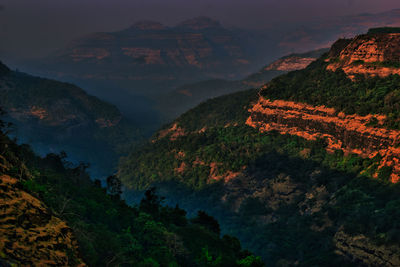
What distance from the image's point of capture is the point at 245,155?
11781cm

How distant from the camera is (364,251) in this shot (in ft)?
194

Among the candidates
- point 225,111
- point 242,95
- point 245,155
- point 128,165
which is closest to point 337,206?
point 245,155

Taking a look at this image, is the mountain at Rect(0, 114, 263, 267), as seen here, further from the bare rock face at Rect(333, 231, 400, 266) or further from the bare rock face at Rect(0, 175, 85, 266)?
the bare rock face at Rect(333, 231, 400, 266)

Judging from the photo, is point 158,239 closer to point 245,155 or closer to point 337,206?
point 337,206

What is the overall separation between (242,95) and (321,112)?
8599 cm

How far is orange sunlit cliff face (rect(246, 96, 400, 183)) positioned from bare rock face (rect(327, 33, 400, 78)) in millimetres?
17932

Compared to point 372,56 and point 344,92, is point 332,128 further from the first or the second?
point 372,56

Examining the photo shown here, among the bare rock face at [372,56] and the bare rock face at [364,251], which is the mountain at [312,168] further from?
the bare rock face at [372,56]

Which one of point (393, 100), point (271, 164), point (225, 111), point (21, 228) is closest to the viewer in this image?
point (21, 228)

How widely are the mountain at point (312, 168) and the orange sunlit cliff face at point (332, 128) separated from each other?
29cm

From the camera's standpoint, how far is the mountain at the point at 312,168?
220ft

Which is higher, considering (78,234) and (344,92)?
(344,92)

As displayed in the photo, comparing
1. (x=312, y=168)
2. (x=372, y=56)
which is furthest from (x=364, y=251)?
(x=372, y=56)

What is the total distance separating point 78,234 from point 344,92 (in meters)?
88.8
